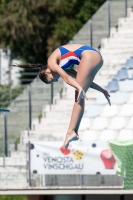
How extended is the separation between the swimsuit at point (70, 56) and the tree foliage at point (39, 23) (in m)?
21.9

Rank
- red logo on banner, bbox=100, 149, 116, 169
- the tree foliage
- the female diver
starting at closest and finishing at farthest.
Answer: the female diver, red logo on banner, bbox=100, 149, 116, 169, the tree foliage

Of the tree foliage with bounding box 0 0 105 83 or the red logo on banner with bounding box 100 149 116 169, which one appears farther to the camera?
the tree foliage with bounding box 0 0 105 83

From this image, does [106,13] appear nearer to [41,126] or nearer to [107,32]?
[107,32]

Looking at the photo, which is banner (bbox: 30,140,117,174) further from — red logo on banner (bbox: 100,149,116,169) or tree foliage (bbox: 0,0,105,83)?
tree foliage (bbox: 0,0,105,83)

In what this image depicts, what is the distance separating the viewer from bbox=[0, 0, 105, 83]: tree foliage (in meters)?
31.3

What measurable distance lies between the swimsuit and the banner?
7.81 metres

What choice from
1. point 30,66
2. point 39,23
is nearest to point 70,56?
point 30,66

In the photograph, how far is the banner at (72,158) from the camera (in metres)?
16.6

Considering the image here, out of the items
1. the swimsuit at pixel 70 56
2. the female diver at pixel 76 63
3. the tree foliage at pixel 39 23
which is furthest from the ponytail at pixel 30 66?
the tree foliage at pixel 39 23

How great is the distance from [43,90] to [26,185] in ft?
15.9

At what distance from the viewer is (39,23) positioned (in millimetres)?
31906

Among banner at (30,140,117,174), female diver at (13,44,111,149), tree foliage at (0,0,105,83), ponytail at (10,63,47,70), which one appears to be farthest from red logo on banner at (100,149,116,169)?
tree foliage at (0,0,105,83)

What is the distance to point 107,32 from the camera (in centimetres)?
2308

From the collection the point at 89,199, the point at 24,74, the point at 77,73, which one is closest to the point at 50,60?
the point at 77,73
